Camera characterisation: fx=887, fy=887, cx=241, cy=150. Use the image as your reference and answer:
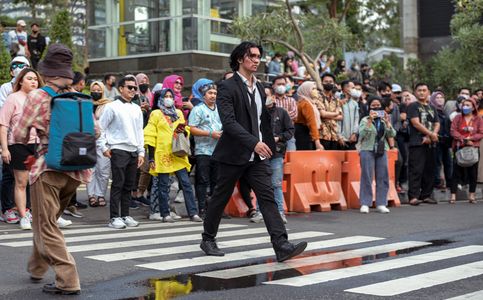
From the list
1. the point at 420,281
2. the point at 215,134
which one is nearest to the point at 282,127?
the point at 215,134

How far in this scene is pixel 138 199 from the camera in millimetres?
14117

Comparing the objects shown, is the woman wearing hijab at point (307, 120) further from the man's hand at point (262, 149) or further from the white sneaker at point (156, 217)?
the man's hand at point (262, 149)

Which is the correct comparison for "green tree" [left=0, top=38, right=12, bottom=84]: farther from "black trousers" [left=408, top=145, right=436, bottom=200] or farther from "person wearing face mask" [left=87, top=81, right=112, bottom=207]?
"black trousers" [left=408, top=145, right=436, bottom=200]

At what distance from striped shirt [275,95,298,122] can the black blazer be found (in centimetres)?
532

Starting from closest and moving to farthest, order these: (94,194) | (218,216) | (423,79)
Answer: (218,216)
(94,194)
(423,79)

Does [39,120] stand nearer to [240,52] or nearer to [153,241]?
[240,52]

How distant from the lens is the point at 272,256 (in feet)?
29.4

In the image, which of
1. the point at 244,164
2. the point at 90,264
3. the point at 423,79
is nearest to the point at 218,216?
the point at 244,164

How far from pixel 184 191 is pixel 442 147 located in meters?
7.73

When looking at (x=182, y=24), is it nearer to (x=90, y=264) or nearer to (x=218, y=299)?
(x=90, y=264)

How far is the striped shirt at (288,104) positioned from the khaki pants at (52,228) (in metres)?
7.54

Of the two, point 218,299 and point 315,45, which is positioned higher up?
point 315,45

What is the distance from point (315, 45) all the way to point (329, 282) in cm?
2015

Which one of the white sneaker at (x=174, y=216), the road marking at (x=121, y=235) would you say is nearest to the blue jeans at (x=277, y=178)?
the road marking at (x=121, y=235)
